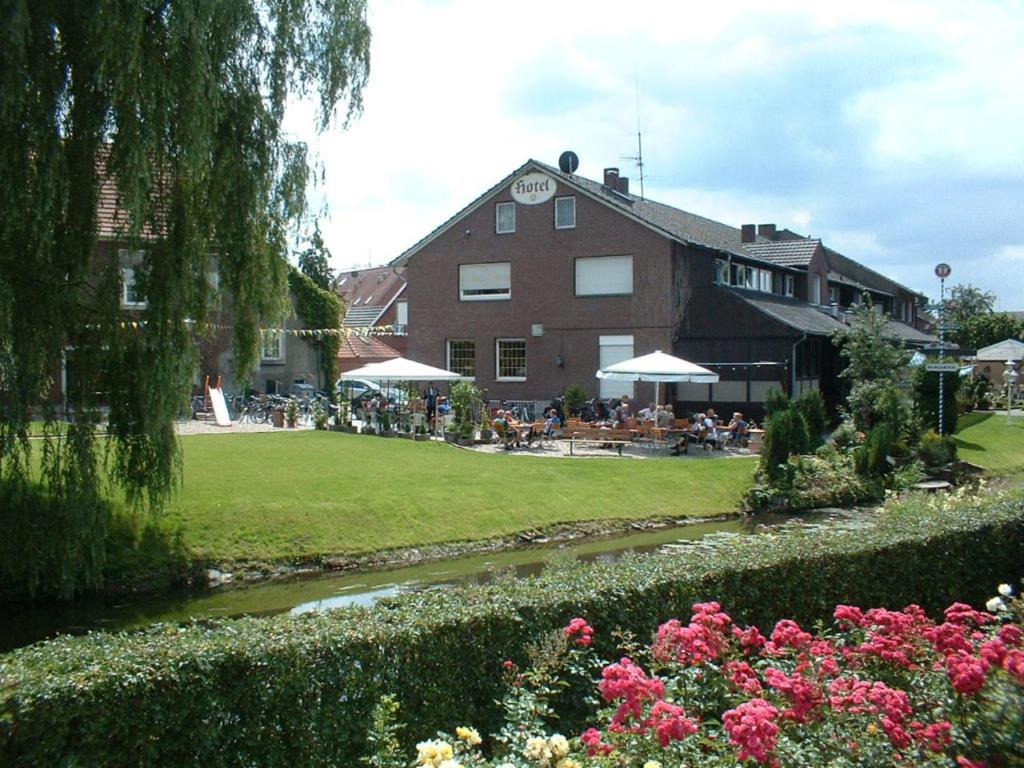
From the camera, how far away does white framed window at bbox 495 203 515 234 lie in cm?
3662

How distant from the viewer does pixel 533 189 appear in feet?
118

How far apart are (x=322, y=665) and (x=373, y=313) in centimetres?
5474

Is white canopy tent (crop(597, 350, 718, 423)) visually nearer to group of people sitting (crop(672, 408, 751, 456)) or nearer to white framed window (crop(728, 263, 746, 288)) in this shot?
group of people sitting (crop(672, 408, 751, 456))

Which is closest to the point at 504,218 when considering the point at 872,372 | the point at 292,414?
the point at 292,414

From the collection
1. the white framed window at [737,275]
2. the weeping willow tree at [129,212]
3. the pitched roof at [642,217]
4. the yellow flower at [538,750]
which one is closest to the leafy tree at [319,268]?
the pitched roof at [642,217]

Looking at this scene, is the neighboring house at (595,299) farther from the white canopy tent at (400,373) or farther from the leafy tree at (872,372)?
the white canopy tent at (400,373)

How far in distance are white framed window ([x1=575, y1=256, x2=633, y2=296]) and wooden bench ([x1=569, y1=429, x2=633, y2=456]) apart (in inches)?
350

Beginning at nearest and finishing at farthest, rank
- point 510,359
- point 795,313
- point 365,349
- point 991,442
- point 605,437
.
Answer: point 605,437
point 991,442
point 795,313
point 510,359
point 365,349

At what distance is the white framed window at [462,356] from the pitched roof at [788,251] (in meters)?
12.3

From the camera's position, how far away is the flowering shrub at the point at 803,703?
405 cm

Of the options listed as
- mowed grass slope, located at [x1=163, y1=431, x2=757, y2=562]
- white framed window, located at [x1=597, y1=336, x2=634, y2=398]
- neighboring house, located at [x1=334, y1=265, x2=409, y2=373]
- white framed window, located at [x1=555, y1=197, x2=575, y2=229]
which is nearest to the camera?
mowed grass slope, located at [x1=163, y1=431, x2=757, y2=562]

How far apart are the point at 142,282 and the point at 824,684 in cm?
954

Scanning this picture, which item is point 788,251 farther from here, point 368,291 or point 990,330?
point 990,330

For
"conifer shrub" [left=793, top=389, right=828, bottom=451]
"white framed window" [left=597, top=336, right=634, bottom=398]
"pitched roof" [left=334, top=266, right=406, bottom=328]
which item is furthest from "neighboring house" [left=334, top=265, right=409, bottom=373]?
"conifer shrub" [left=793, top=389, right=828, bottom=451]
